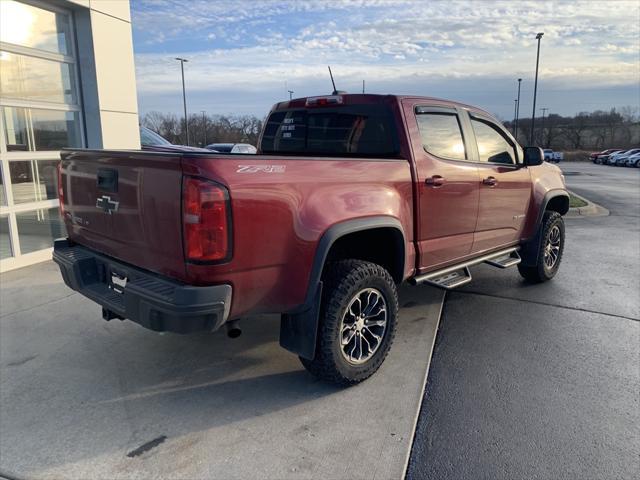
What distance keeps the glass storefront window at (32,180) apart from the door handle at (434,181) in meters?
5.45

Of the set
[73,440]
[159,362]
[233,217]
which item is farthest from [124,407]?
[233,217]

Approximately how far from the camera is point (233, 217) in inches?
101

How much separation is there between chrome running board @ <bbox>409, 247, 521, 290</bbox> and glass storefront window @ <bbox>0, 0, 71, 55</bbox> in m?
5.94

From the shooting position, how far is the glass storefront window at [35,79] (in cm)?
625

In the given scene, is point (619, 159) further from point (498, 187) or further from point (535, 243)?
point (498, 187)

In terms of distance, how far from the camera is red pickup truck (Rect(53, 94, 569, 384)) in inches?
102

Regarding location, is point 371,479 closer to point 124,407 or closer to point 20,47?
point 124,407

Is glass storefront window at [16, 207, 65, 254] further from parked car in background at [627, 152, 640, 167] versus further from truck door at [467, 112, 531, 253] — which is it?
parked car in background at [627, 152, 640, 167]

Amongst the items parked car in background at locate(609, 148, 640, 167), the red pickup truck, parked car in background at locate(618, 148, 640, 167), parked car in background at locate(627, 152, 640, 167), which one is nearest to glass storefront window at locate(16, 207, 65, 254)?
the red pickup truck

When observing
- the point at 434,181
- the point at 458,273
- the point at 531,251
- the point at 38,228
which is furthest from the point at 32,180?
the point at 531,251

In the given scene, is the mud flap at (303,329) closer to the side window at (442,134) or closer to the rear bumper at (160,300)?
the rear bumper at (160,300)

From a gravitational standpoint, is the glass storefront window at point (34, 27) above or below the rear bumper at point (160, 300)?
above

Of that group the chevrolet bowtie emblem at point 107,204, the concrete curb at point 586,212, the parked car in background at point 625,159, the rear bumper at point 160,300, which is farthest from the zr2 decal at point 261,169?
the parked car in background at point 625,159

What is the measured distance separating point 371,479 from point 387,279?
1.40m
